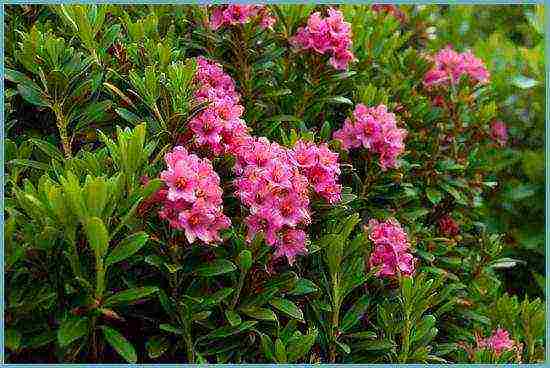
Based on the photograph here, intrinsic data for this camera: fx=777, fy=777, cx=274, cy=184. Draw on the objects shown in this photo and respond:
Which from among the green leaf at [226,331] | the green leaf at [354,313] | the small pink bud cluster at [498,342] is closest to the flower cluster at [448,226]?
the small pink bud cluster at [498,342]

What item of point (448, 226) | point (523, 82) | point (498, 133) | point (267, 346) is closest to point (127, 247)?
point (267, 346)

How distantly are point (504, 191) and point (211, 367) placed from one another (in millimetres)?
3216

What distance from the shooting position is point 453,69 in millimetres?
4129

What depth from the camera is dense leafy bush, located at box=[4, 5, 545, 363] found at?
221 centimetres

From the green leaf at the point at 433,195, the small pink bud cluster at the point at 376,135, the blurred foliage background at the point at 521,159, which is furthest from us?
the blurred foliage background at the point at 521,159

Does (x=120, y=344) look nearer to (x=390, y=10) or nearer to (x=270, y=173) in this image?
(x=270, y=173)

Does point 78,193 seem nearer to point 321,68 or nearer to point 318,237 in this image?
point 318,237

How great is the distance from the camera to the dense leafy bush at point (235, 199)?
221 centimetres

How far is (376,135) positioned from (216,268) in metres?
1.05

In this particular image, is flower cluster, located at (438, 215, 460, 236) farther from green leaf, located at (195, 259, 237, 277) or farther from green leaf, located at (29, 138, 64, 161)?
green leaf, located at (29, 138, 64, 161)

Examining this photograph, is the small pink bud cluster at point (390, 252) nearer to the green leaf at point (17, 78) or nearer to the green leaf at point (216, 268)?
the green leaf at point (216, 268)

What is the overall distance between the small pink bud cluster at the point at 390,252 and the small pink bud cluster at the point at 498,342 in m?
0.58

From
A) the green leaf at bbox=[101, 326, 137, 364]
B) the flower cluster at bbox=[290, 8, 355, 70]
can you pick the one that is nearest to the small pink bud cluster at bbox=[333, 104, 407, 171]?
the flower cluster at bbox=[290, 8, 355, 70]

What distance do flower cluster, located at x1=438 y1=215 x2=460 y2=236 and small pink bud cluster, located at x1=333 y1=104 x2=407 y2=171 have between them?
2.13ft
